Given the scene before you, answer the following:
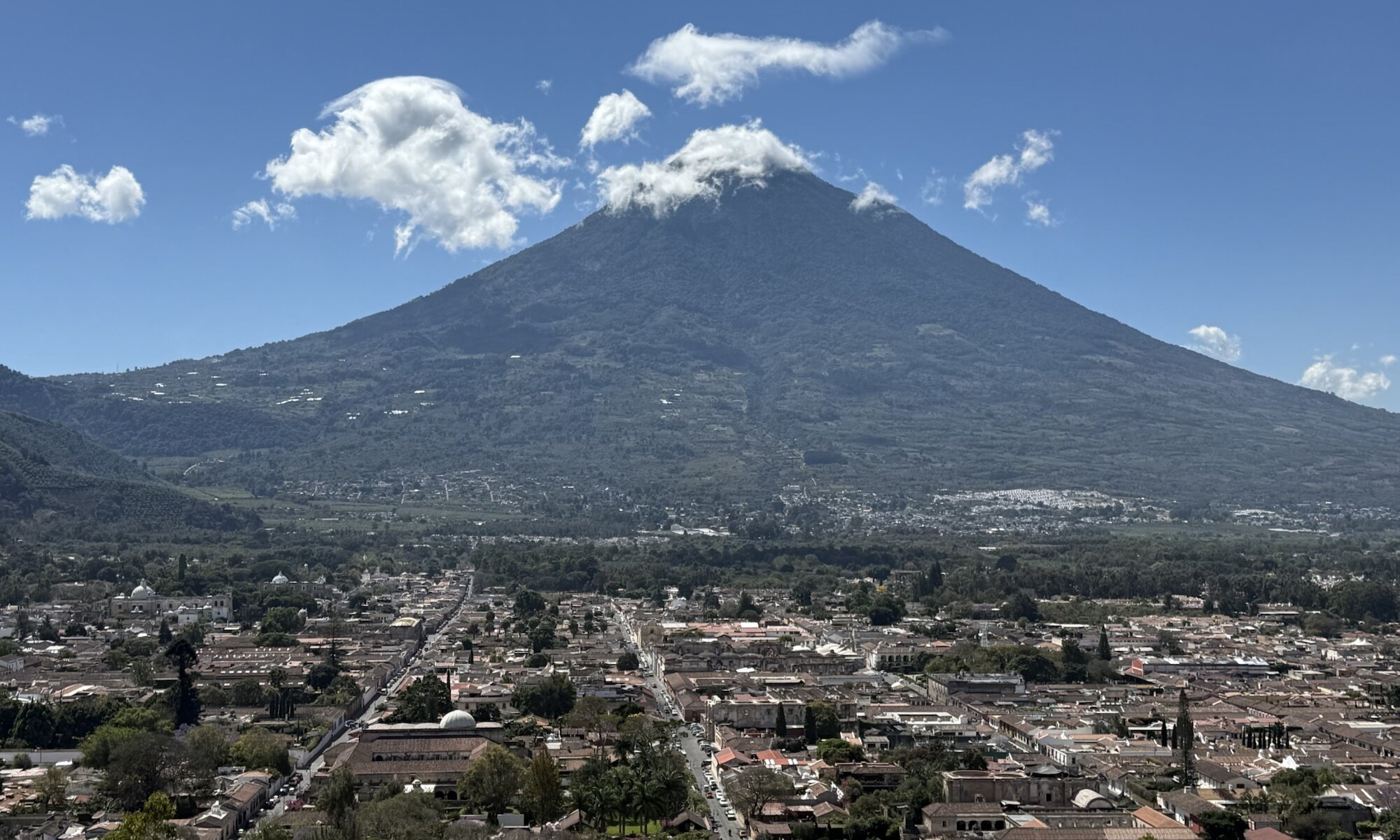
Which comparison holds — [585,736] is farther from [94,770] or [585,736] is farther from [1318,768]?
[1318,768]

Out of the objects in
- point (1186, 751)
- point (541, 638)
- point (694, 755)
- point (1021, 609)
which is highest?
point (1021, 609)

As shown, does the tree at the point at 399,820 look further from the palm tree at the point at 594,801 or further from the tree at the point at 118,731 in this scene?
the tree at the point at 118,731

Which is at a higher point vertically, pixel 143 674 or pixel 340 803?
pixel 340 803

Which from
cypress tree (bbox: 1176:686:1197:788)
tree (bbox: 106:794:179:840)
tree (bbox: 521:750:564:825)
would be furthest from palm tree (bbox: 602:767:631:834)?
cypress tree (bbox: 1176:686:1197:788)

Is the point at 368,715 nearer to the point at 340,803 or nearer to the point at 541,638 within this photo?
the point at 541,638

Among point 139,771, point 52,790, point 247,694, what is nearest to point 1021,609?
point 247,694

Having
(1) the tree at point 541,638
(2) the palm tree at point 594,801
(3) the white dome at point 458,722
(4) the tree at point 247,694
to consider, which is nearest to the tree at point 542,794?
(2) the palm tree at point 594,801

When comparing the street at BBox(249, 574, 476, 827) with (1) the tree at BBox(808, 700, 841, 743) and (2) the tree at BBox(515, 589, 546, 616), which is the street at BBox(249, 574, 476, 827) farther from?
(1) the tree at BBox(808, 700, 841, 743)
